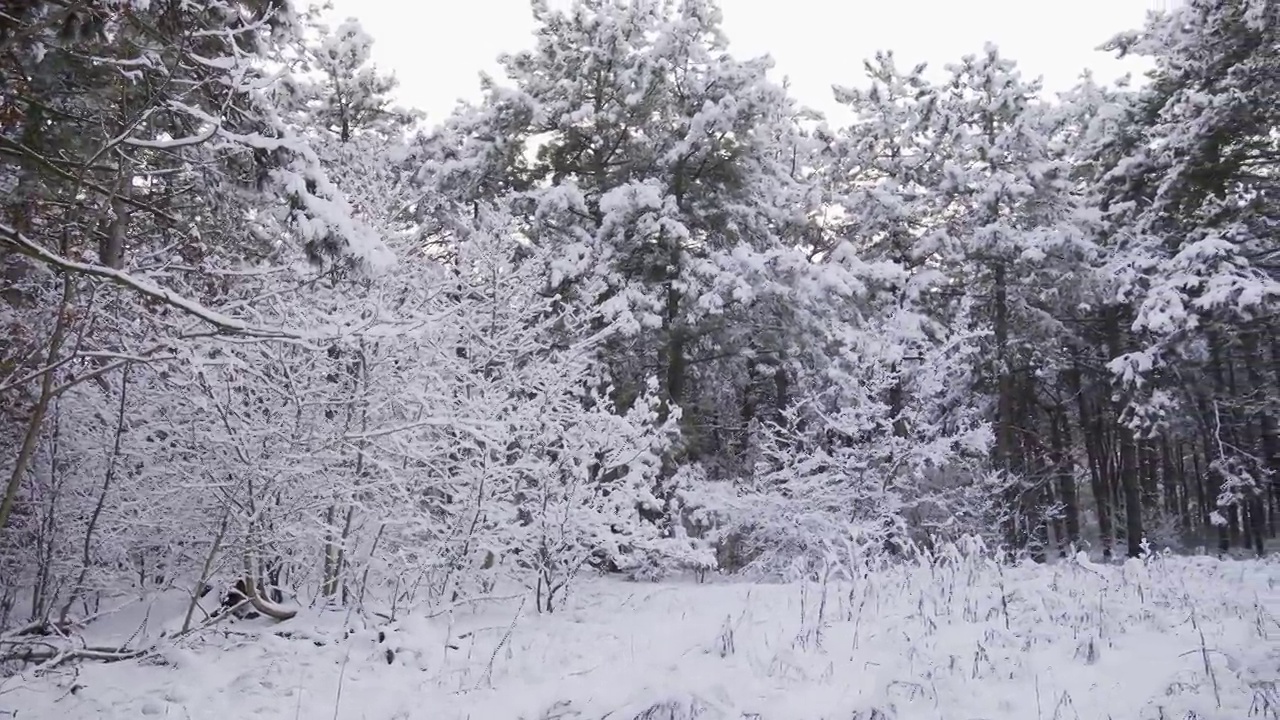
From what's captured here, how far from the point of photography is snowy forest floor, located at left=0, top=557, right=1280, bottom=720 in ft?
15.5

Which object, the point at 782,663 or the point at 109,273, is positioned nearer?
the point at 109,273

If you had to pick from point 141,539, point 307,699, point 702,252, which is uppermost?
point 702,252

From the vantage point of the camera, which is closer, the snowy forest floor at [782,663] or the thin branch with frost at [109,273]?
the thin branch with frost at [109,273]

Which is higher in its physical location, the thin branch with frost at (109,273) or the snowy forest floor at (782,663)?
the thin branch with frost at (109,273)

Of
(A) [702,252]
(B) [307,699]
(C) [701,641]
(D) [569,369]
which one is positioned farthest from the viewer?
(A) [702,252]

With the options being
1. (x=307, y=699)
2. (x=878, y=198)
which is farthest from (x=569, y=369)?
(x=878, y=198)

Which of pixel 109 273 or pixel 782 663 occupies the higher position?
pixel 109 273

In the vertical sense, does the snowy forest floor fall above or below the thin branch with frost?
below

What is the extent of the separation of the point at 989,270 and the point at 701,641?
13910 mm

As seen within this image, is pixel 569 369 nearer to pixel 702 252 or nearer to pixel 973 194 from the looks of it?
pixel 702 252

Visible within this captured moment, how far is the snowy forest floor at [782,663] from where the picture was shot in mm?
4715

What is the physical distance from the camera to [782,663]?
5.54 metres

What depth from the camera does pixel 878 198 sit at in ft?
56.3

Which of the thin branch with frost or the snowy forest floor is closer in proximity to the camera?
the thin branch with frost
